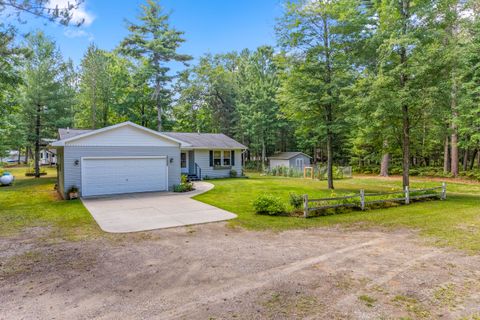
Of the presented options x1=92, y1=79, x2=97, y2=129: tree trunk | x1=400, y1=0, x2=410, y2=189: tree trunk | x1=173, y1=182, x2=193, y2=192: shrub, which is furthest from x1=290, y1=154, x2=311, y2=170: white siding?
x1=92, y1=79, x2=97, y2=129: tree trunk

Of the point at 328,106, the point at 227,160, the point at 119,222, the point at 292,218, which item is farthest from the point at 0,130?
the point at 328,106

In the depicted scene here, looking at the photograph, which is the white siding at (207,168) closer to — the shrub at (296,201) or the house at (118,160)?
the house at (118,160)

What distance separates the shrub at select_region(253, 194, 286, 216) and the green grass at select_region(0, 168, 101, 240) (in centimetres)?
500

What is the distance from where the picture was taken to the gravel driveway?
12.3 ft

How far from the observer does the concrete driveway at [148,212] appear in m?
8.41

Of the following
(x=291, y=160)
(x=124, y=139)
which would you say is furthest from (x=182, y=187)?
(x=291, y=160)

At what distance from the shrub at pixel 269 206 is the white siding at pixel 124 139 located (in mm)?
7359

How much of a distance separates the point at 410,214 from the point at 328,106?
7558 mm

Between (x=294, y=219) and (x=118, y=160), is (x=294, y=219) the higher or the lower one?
the lower one

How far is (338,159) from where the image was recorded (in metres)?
36.5

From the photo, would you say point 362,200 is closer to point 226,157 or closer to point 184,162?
point 226,157

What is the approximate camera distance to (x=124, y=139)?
1380 centimetres

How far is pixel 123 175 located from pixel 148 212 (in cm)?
484

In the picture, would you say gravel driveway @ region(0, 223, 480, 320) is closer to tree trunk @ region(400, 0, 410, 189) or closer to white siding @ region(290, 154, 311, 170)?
tree trunk @ region(400, 0, 410, 189)
